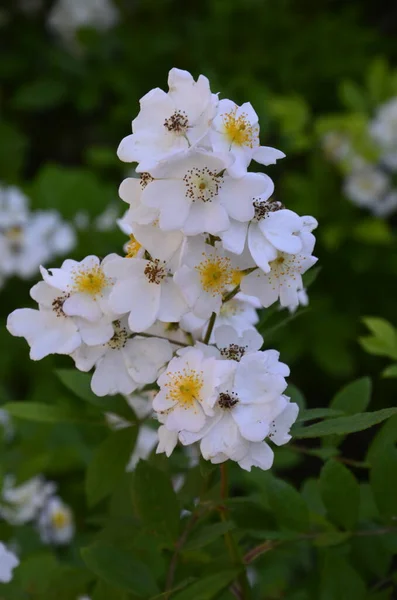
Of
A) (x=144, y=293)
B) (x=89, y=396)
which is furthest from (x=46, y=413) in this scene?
(x=144, y=293)

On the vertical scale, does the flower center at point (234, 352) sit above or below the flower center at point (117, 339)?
below

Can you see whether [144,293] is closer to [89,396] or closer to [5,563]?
[89,396]

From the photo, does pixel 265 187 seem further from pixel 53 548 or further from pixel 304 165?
pixel 304 165

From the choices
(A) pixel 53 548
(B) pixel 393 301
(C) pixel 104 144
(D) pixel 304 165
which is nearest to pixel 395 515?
(A) pixel 53 548

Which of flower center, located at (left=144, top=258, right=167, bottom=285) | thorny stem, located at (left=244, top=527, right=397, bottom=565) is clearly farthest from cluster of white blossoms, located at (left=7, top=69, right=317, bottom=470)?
thorny stem, located at (left=244, top=527, right=397, bottom=565)

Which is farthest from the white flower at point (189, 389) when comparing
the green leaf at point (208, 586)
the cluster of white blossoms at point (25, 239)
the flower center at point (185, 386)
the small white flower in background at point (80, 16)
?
the small white flower in background at point (80, 16)

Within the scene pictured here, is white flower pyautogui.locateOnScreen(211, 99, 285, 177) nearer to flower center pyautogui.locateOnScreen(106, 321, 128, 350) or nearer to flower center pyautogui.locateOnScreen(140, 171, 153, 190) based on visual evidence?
flower center pyautogui.locateOnScreen(140, 171, 153, 190)

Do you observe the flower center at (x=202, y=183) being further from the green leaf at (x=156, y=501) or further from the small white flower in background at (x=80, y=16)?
the small white flower in background at (x=80, y=16)
